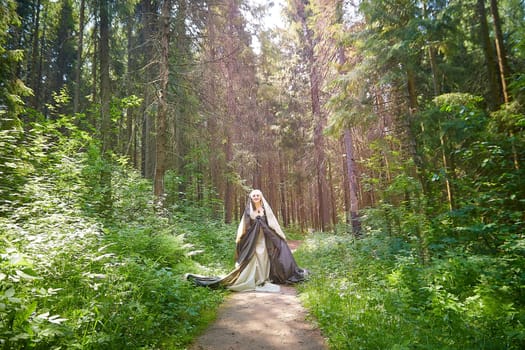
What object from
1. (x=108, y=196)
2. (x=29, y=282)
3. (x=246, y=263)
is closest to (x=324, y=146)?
(x=246, y=263)

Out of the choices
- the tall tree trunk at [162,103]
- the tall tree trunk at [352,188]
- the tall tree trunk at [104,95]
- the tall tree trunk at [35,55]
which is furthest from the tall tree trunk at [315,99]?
the tall tree trunk at [35,55]

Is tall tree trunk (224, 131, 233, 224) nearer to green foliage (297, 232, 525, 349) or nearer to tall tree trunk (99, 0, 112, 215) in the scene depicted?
tall tree trunk (99, 0, 112, 215)

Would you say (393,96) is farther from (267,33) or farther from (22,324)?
(22,324)

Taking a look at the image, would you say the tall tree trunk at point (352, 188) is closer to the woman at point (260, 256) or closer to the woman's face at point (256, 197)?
the woman at point (260, 256)

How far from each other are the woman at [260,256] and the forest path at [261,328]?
1043 mm

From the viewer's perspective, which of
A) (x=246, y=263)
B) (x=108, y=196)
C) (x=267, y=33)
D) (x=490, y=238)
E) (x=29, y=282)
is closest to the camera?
(x=29, y=282)

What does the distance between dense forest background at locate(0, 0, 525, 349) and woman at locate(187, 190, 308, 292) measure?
3.23ft

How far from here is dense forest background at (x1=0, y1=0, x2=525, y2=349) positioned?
3.48m

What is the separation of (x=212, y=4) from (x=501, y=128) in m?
9.08

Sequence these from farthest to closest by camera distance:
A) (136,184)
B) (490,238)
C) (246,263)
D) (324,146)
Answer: (324,146), (136,184), (246,263), (490,238)

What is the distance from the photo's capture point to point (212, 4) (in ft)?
32.3

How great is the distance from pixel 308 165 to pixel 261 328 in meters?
12.6

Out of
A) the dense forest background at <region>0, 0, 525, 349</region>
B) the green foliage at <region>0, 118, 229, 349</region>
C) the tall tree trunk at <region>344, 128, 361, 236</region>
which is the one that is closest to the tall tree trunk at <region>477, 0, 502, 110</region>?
the dense forest background at <region>0, 0, 525, 349</region>

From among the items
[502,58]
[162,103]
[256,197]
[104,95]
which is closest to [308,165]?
[256,197]
